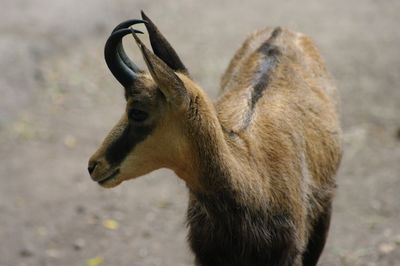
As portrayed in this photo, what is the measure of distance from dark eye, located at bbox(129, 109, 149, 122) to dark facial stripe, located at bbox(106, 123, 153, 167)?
0.06 meters

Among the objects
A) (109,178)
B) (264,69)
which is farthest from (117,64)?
(264,69)

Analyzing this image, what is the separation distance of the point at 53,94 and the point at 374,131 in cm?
607

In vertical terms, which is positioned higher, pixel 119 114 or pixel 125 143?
pixel 119 114

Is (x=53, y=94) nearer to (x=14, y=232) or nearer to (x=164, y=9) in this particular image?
(x=14, y=232)

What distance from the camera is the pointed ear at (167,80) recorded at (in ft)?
11.8

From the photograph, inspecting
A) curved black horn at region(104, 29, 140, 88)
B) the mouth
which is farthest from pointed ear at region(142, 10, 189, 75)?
the mouth

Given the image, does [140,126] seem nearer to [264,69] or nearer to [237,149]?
[237,149]

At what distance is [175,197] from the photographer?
8.16m

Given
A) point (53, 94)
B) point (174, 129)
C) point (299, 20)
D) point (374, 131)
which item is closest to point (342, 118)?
point (374, 131)

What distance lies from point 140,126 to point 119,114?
624cm

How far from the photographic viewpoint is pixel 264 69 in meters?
5.51

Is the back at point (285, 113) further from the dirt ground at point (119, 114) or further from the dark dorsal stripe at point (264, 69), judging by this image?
the dirt ground at point (119, 114)

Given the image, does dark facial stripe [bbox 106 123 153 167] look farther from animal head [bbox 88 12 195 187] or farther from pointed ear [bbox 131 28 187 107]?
pointed ear [bbox 131 28 187 107]

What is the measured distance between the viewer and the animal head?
3.94 meters
